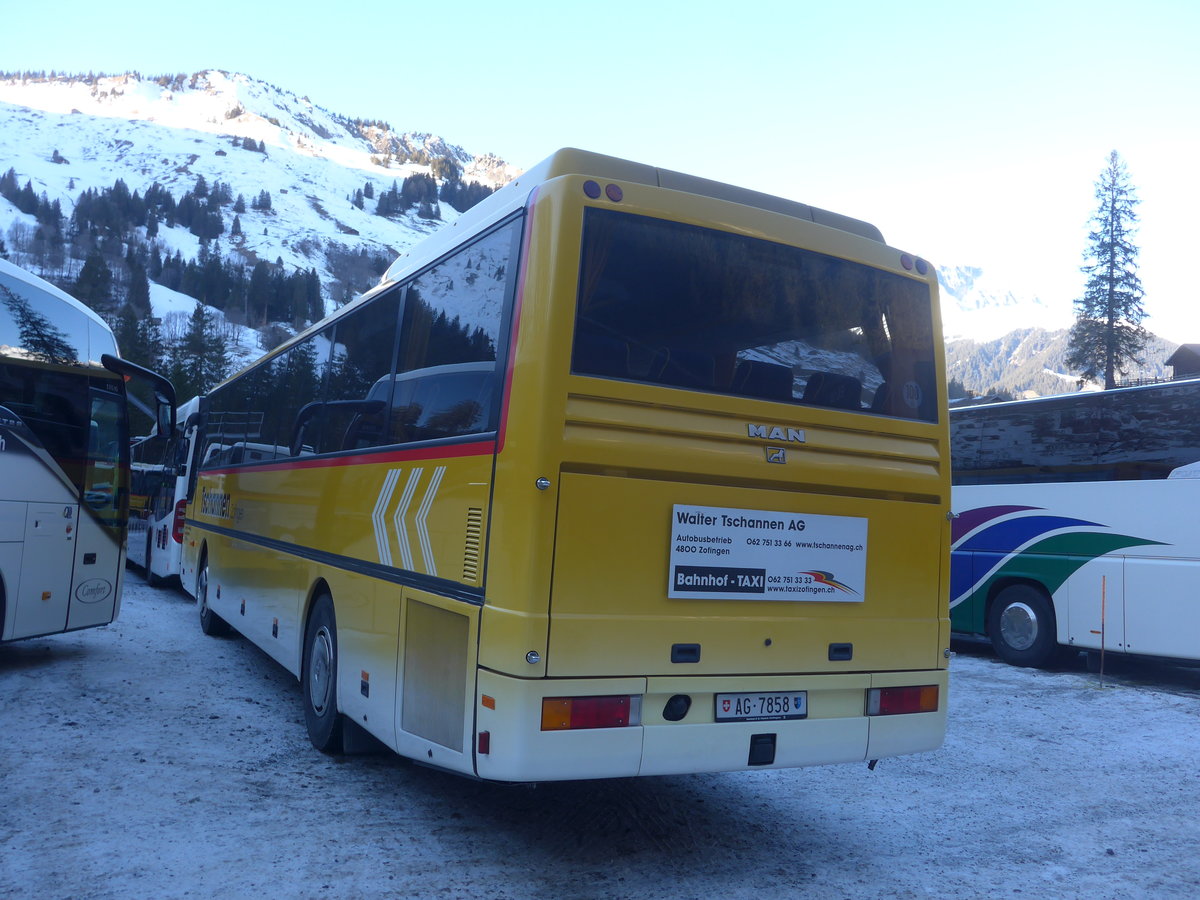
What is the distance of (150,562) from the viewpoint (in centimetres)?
1756

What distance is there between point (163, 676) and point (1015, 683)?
29.1 ft

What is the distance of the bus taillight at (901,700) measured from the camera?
16.6ft

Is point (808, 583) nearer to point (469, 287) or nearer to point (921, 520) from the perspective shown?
point (921, 520)

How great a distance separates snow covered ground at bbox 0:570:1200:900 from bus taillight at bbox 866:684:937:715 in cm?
73

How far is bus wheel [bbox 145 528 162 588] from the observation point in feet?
56.9

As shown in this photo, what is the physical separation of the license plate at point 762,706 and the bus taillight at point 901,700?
0.45 meters

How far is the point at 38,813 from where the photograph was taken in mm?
5027

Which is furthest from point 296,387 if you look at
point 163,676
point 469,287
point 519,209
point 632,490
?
point 632,490

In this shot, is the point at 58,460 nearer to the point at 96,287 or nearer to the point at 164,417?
the point at 164,417

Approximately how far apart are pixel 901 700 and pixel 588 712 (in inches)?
73.1

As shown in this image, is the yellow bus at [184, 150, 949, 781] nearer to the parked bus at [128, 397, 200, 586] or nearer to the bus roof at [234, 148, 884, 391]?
the bus roof at [234, 148, 884, 391]

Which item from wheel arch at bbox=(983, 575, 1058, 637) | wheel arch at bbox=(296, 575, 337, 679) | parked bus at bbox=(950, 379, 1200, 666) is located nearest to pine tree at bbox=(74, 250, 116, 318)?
parked bus at bbox=(950, 379, 1200, 666)

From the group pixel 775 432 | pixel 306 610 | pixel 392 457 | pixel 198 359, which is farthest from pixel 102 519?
pixel 198 359

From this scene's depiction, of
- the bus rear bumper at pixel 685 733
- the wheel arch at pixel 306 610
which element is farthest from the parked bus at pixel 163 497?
the bus rear bumper at pixel 685 733
